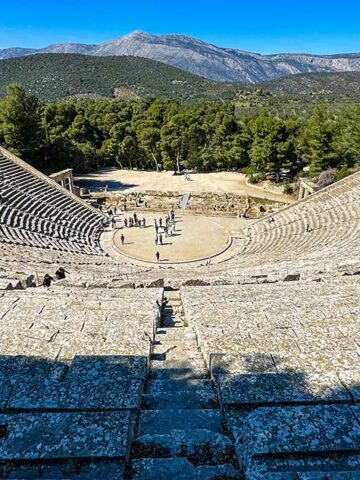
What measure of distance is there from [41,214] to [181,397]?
2019 centimetres

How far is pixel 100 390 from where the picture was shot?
3.51 meters

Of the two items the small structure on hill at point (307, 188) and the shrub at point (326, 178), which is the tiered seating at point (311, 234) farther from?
the shrub at point (326, 178)

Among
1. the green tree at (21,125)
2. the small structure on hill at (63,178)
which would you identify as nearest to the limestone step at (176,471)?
the small structure on hill at (63,178)

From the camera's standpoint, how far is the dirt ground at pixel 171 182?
3503cm

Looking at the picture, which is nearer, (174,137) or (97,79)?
(174,137)

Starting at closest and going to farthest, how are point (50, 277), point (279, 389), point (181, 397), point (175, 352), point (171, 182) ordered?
point (279, 389)
point (181, 397)
point (175, 352)
point (50, 277)
point (171, 182)

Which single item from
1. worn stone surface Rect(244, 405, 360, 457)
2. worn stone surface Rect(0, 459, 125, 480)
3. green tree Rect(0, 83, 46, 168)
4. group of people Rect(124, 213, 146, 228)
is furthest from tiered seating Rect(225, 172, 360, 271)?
green tree Rect(0, 83, 46, 168)

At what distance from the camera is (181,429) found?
306 cm

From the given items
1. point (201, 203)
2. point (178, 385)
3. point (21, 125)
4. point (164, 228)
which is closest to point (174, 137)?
point (201, 203)

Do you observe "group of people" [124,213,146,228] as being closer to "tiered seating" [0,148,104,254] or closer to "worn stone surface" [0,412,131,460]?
"tiered seating" [0,148,104,254]

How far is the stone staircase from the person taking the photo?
254 centimetres

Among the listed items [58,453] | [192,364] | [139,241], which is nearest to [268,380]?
[192,364]

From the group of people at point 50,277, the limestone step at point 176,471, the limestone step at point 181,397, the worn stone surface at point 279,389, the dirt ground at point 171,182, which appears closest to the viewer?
the limestone step at point 176,471

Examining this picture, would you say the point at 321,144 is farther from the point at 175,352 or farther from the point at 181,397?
the point at 181,397
